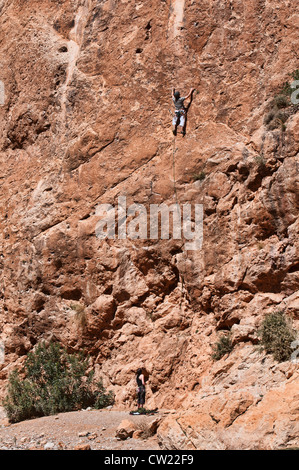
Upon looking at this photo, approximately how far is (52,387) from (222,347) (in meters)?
4.11

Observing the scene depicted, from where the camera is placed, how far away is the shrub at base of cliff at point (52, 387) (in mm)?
11648

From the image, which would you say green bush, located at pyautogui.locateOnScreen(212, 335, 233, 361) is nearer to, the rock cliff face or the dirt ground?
the rock cliff face

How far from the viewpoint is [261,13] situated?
12.6 meters

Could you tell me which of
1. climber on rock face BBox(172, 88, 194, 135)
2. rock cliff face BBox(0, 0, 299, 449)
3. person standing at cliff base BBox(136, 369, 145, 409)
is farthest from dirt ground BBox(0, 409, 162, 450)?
climber on rock face BBox(172, 88, 194, 135)

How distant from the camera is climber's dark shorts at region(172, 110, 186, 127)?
41.4ft

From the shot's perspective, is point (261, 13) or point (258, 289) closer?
point (258, 289)

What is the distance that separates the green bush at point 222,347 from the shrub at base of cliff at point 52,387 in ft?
8.73

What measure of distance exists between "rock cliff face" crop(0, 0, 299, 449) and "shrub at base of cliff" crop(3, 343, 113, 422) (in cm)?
34

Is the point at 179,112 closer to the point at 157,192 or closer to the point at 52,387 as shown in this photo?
the point at 157,192

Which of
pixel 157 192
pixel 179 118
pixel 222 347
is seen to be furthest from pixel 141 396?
pixel 179 118

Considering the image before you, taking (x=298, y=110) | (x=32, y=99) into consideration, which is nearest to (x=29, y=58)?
(x=32, y=99)

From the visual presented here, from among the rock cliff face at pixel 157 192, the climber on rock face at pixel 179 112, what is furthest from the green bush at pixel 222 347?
the climber on rock face at pixel 179 112

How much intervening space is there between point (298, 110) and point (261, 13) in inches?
123

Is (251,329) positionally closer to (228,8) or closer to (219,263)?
(219,263)
